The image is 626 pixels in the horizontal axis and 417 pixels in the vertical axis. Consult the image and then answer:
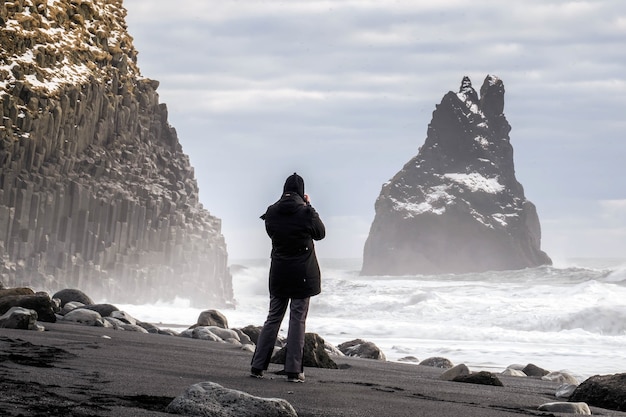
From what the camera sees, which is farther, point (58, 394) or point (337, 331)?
point (337, 331)

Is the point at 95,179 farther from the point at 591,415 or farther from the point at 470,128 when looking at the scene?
the point at 470,128

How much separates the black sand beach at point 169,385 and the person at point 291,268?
A: 0.35 m

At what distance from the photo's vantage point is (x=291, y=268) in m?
8.95

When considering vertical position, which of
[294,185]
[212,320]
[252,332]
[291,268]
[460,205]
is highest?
[460,205]

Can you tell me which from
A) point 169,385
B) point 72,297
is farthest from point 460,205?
point 169,385

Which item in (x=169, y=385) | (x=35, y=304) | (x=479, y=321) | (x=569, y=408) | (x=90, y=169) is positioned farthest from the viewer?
(x=90, y=169)

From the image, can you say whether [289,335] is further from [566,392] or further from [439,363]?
[439,363]

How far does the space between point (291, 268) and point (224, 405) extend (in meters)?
2.97

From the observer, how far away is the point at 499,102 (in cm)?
19100

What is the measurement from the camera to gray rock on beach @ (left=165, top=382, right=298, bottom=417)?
19.6ft

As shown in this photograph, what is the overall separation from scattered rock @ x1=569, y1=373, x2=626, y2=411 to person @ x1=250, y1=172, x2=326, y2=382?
256 cm

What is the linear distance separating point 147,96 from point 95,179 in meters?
8.40

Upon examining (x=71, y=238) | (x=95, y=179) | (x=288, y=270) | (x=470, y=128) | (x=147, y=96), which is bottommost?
(x=288, y=270)

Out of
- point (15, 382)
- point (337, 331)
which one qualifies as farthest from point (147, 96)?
point (15, 382)
